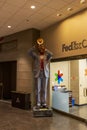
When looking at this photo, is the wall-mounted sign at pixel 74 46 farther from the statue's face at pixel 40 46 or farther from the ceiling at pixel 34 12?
the ceiling at pixel 34 12

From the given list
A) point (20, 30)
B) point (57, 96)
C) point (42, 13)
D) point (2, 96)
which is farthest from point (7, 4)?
point (2, 96)

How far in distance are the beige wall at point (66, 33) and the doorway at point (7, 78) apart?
2.95m

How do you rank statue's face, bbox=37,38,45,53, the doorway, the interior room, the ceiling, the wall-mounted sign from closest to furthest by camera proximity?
the ceiling, the wall-mounted sign, statue's face, bbox=37,38,45,53, the interior room, the doorway

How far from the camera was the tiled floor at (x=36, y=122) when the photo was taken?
5.09 metres

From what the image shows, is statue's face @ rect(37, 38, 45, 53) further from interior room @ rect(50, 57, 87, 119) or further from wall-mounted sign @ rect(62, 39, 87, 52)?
interior room @ rect(50, 57, 87, 119)

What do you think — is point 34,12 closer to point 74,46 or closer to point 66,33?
point 66,33

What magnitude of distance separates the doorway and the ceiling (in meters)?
2.83

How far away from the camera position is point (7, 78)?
32.1 feet

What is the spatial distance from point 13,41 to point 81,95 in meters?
4.01

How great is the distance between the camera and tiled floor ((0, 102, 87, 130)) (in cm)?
509

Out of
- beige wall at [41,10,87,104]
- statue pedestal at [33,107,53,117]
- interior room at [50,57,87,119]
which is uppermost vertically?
beige wall at [41,10,87,104]

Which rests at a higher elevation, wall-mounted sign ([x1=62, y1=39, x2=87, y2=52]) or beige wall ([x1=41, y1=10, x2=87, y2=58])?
beige wall ([x1=41, y1=10, x2=87, y2=58])

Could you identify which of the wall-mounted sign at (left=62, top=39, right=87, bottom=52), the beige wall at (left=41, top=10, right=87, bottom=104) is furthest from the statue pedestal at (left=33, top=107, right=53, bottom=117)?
the wall-mounted sign at (left=62, top=39, right=87, bottom=52)

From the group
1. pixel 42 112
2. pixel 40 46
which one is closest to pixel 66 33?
pixel 40 46
